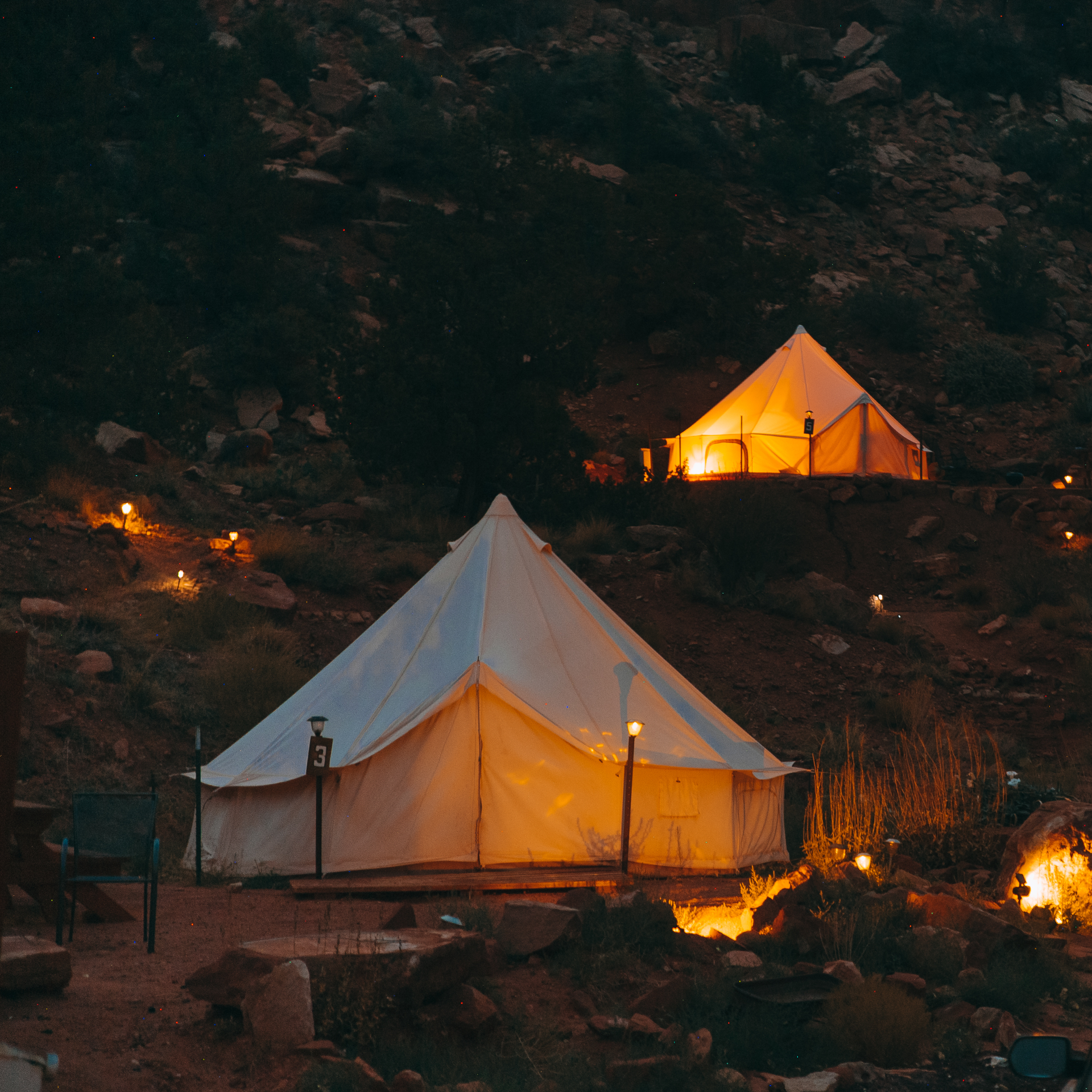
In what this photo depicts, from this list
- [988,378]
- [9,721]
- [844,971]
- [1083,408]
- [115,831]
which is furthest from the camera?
[988,378]

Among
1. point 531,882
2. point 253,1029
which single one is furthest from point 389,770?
point 253,1029

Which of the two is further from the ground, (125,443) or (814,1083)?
(125,443)

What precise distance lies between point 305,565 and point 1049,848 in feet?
37.1

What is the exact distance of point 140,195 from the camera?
3095cm

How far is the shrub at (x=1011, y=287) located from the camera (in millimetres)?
34656

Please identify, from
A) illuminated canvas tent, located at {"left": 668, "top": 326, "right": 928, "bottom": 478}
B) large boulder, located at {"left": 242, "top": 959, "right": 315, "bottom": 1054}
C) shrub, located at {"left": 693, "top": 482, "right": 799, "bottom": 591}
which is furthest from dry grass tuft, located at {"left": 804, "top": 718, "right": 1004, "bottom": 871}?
illuminated canvas tent, located at {"left": 668, "top": 326, "right": 928, "bottom": 478}

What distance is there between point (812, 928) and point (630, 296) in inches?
1006

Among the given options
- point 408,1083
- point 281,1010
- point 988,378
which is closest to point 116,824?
point 281,1010

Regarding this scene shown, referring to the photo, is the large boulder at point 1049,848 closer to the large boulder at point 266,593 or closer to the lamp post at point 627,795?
the lamp post at point 627,795

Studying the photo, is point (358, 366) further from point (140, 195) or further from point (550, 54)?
point (550, 54)

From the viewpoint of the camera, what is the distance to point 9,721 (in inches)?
123

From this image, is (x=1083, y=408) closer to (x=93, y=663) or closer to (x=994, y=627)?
(x=994, y=627)

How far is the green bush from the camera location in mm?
30641

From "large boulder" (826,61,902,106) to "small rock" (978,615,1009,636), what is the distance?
108 feet
